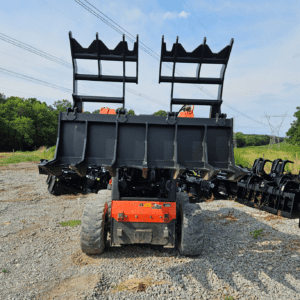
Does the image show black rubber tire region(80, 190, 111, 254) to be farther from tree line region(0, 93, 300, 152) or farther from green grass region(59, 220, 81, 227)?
tree line region(0, 93, 300, 152)

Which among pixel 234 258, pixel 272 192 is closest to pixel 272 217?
pixel 272 192

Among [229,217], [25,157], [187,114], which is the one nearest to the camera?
[187,114]

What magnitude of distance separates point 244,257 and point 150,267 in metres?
1.89

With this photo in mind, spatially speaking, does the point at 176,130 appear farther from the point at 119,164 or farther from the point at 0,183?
the point at 0,183

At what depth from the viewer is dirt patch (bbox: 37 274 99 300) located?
125 inches

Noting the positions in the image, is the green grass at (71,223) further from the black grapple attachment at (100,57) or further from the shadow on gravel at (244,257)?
the black grapple attachment at (100,57)

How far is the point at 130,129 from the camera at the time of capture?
331 centimetres

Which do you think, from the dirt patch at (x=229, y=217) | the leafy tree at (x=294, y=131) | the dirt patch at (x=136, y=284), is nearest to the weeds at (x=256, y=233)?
the dirt patch at (x=229, y=217)

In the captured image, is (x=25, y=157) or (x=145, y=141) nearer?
(x=145, y=141)

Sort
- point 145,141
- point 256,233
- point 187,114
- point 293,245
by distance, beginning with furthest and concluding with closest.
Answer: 1. point 256,233
2. point 293,245
3. point 187,114
4. point 145,141

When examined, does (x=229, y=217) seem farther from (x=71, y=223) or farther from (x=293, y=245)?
(x=71, y=223)

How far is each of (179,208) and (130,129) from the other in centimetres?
205

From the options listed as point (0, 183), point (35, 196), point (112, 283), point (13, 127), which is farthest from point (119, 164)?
point (13, 127)

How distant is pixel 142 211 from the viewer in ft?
13.6
